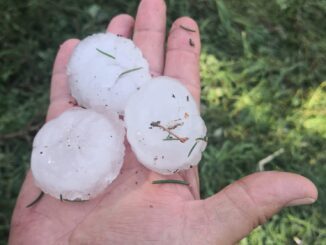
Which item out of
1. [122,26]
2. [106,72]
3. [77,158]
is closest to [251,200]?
[77,158]

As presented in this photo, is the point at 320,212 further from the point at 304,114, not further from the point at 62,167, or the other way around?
the point at 62,167

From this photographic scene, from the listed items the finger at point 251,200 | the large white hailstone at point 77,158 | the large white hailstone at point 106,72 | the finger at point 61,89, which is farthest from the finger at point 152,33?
the finger at point 251,200

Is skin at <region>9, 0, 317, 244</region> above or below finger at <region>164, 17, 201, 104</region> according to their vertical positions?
below

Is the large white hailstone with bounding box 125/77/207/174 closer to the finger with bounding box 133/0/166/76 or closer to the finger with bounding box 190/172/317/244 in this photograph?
the finger with bounding box 190/172/317/244

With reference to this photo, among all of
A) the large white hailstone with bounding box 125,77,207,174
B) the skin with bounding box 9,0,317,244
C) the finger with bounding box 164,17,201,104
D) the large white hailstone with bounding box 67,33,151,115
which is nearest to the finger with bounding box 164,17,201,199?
the finger with bounding box 164,17,201,104

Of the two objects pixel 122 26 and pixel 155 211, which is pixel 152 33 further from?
pixel 155 211

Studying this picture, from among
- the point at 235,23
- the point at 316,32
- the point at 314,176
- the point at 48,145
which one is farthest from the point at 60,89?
the point at 316,32

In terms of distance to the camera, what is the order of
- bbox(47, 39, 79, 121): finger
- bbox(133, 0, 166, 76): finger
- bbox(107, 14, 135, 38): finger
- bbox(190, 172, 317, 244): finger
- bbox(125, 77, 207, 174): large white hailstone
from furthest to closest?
bbox(107, 14, 135, 38): finger
bbox(133, 0, 166, 76): finger
bbox(47, 39, 79, 121): finger
bbox(125, 77, 207, 174): large white hailstone
bbox(190, 172, 317, 244): finger
